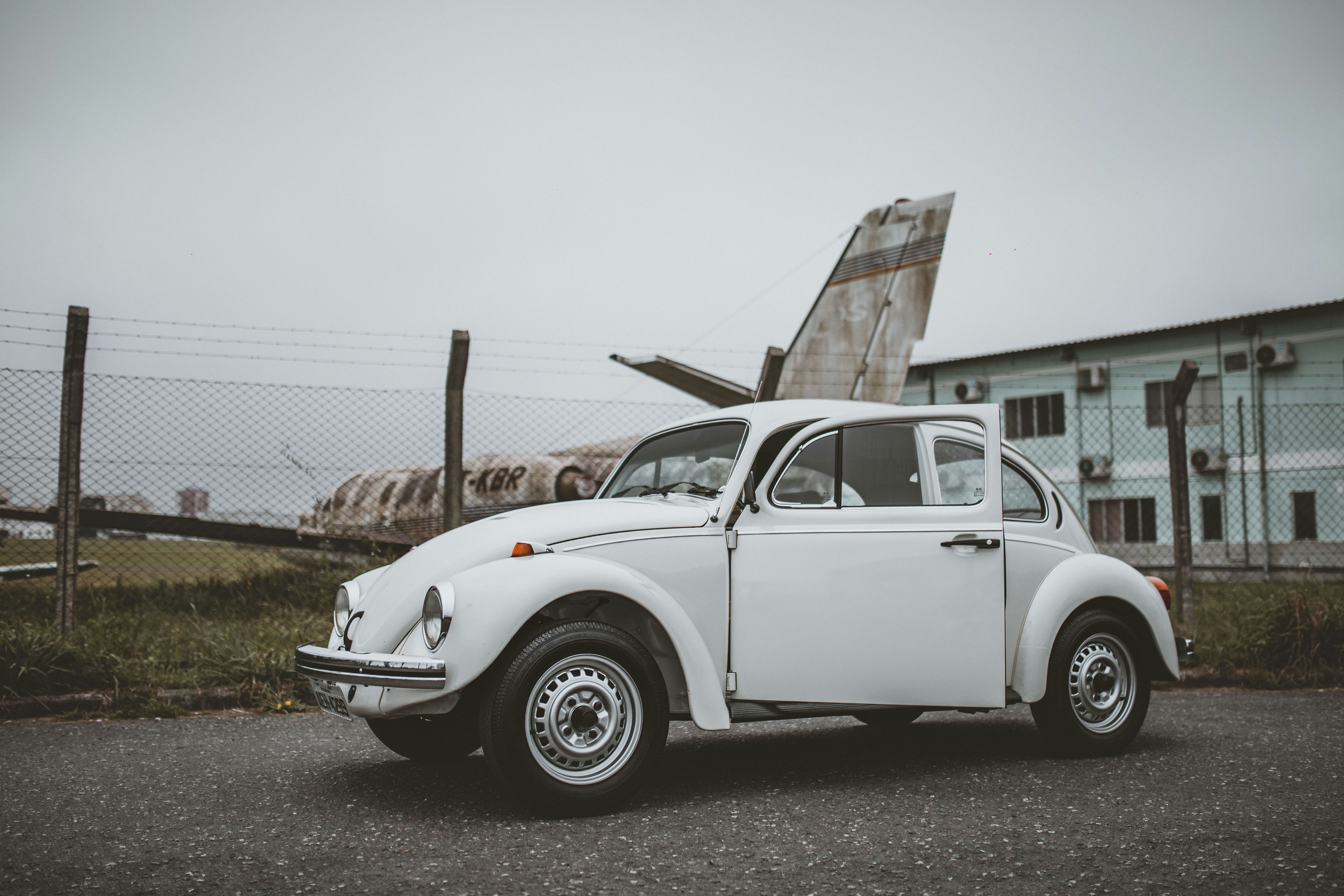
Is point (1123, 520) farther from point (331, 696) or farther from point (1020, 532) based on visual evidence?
point (331, 696)

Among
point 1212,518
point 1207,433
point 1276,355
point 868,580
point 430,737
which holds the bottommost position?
point 430,737

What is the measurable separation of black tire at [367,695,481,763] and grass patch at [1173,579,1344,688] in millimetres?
5523

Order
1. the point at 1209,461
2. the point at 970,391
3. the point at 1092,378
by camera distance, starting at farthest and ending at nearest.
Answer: the point at 970,391 → the point at 1092,378 → the point at 1209,461

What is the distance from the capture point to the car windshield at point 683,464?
4.55 metres

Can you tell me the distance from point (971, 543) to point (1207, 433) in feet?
80.4

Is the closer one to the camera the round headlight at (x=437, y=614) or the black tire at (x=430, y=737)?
the round headlight at (x=437, y=614)

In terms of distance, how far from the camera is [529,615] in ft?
12.0

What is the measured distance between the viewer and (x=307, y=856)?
10.5ft

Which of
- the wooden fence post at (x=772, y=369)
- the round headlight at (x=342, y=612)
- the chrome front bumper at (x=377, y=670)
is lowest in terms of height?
the chrome front bumper at (x=377, y=670)

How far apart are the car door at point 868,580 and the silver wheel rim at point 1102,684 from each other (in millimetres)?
614

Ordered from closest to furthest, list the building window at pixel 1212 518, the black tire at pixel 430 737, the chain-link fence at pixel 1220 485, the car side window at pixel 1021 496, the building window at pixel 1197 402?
1. the black tire at pixel 430 737
2. the car side window at pixel 1021 496
3. the chain-link fence at pixel 1220 485
4. the building window at pixel 1212 518
5. the building window at pixel 1197 402

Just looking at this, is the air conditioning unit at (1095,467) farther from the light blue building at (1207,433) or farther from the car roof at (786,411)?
the car roof at (786,411)

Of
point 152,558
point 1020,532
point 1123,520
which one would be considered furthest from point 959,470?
point 1123,520

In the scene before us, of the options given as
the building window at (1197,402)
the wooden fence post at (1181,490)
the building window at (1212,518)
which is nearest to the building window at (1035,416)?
the building window at (1197,402)
